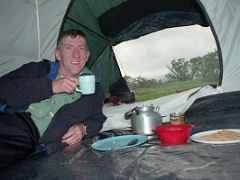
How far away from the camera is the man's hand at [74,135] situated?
1319 millimetres

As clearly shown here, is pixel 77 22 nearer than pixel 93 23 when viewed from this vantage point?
Yes

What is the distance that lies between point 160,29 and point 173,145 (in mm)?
2483

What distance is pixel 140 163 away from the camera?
3.02 feet

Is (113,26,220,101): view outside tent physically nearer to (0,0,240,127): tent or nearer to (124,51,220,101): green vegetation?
(124,51,220,101): green vegetation

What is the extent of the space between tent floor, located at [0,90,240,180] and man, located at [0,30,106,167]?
0.13 m

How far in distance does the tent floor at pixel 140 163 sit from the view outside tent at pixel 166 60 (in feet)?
5.69

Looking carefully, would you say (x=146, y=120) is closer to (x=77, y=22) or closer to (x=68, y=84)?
(x=68, y=84)

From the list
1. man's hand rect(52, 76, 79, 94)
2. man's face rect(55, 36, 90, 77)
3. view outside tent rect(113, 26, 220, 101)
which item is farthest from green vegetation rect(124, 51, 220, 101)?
man's hand rect(52, 76, 79, 94)

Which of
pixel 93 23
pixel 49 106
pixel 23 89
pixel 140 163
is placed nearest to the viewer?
pixel 140 163

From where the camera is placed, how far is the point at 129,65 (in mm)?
3496

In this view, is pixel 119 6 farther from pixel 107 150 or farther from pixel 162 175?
pixel 162 175

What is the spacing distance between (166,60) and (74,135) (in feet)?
7.07

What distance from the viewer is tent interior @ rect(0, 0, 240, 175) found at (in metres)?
1.87

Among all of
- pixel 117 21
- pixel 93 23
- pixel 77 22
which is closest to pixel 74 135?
pixel 77 22
